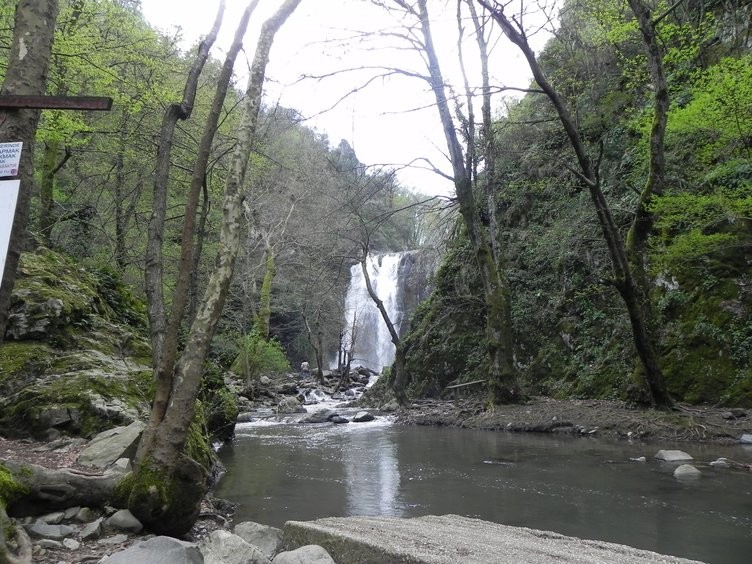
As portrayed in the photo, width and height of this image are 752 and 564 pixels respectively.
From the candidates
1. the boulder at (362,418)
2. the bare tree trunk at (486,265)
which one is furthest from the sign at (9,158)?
the boulder at (362,418)

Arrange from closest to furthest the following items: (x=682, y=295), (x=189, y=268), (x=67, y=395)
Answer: (x=189, y=268), (x=67, y=395), (x=682, y=295)

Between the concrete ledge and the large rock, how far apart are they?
5.98 ft

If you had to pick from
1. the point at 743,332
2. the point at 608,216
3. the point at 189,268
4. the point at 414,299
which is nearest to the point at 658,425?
the point at 743,332

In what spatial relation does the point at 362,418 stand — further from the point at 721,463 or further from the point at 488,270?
the point at 721,463

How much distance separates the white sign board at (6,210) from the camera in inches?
96.6

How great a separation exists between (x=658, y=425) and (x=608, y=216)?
3815 mm

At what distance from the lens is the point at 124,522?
366 cm

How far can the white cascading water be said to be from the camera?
92.6 feet

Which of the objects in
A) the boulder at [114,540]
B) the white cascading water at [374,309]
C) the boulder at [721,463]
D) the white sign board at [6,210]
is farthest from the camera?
the white cascading water at [374,309]

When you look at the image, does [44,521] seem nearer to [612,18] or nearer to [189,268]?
[189,268]

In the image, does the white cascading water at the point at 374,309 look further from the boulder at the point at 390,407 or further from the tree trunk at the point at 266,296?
the boulder at the point at 390,407

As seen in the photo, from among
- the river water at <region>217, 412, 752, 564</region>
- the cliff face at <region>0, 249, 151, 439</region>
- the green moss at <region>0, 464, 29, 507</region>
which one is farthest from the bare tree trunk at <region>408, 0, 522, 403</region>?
the green moss at <region>0, 464, 29, 507</region>

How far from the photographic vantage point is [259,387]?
21.2m

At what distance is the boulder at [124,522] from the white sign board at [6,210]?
208 cm
